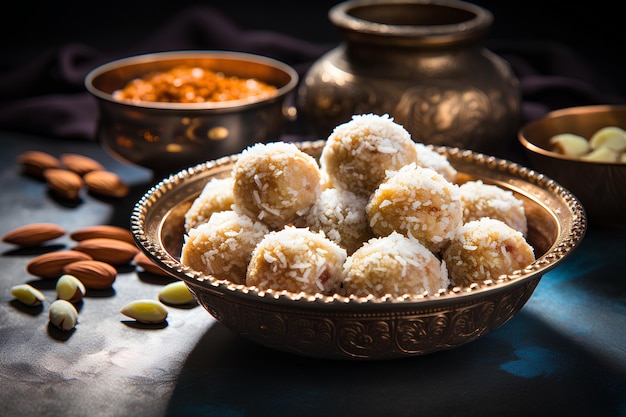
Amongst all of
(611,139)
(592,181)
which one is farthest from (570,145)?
(592,181)

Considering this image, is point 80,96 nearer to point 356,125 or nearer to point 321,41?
point 321,41

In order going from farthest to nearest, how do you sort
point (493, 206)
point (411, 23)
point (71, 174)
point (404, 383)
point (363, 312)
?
point (411, 23) < point (71, 174) < point (493, 206) < point (404, 383) < point (363, 312)

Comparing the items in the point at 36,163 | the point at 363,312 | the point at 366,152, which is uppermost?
the point at 366,152

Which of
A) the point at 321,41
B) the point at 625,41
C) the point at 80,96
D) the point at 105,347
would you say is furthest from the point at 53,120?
the point at 625,41

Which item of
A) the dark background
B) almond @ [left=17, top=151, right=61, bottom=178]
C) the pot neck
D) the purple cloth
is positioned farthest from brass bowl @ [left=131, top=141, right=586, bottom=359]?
the dark background

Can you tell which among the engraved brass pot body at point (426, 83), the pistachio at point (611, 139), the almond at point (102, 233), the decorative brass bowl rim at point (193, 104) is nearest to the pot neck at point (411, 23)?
the engraved brass pot body at point (426, 83)

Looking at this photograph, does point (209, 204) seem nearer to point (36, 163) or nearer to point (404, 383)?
point (404, 383)

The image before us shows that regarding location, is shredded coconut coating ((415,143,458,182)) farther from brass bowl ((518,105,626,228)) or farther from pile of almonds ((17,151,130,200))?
pile of almonds ((17,151,130,200))
